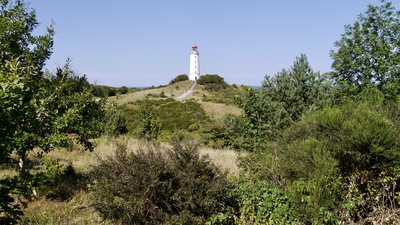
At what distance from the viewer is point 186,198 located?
4516 millimetres

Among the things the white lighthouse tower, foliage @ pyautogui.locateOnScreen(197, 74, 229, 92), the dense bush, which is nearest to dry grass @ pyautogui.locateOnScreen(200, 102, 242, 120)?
foliage @ pyautogui.locateOnScreen(197, 74, 229, 92)

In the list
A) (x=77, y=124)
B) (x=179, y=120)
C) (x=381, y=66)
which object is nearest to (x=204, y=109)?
(x=179, y=120)

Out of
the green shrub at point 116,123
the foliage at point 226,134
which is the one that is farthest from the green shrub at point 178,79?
the foliage at point 226,134

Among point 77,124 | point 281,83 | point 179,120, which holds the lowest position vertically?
point 179,120

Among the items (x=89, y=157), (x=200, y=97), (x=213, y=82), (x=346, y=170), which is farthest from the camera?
(x=213, y=82)

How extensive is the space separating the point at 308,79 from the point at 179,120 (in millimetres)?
31130

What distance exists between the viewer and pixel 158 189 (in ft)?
14.7

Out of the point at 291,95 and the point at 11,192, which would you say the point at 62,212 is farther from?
the point at 291,95

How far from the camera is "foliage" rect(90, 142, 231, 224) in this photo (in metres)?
4.42

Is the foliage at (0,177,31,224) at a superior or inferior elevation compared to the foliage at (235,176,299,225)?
superior

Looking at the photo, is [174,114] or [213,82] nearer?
[174,114]

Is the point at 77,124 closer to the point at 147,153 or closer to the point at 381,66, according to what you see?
the point at 147,153

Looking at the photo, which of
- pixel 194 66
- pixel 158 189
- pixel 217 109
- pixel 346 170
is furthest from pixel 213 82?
pixel 158 189

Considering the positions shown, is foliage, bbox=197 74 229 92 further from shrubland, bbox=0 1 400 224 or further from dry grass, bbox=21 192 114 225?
dry grass, bbox=21 192 114 225
